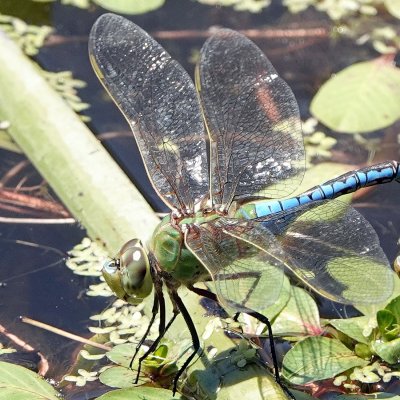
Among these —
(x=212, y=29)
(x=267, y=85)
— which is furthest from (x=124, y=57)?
(x=212, y=29)

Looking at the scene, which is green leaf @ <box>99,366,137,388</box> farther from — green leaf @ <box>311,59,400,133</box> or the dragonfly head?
green leaf @ <box>311,59,400,133</box>

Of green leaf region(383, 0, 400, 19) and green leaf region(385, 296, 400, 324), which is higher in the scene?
green leaf region(383, 0, 400, 19)

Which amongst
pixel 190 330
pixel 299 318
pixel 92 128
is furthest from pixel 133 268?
pixel 92 128

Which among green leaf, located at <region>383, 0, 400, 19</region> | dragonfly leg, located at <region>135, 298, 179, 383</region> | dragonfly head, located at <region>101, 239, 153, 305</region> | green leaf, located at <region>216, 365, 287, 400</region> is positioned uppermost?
green leaf, located at <region>383, 0, 400, 19</region>

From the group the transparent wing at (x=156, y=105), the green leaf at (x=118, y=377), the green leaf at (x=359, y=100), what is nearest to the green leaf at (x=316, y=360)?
the green leaf at (x=118, y=377)

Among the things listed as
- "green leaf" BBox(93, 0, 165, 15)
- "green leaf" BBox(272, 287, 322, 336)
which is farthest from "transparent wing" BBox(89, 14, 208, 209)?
"green leaf" BBox(93, 0, 165, 15)

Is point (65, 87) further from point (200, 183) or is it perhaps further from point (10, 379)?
point (10, 379)
